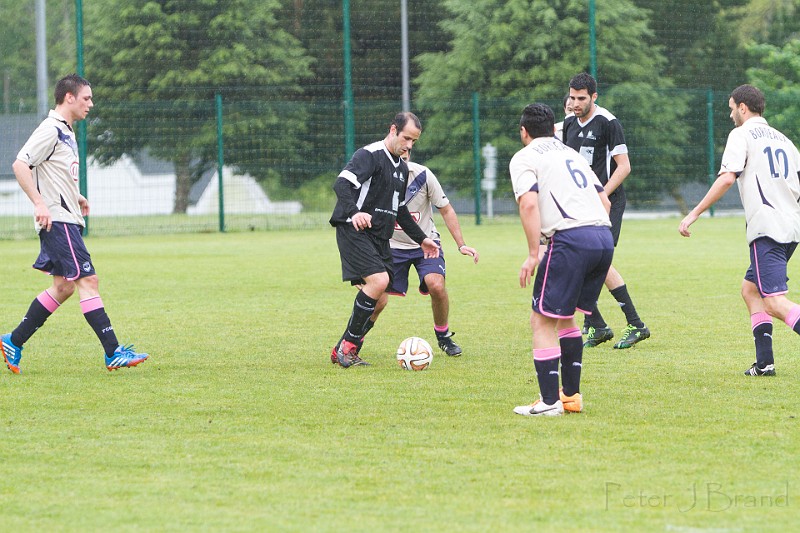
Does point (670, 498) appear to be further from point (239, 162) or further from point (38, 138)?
point (239, 162)

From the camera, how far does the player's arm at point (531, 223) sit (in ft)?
19.9

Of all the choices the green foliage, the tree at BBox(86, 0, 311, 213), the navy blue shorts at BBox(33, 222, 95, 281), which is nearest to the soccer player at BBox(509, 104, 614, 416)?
the navy blue shorts at BBox(33, 222, 95, 281)

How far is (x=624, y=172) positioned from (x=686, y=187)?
21.4 m

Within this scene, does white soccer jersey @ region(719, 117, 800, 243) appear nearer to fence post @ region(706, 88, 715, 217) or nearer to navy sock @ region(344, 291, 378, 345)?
navy sock @ region(344, 291, 378, 345)

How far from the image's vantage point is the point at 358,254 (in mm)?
8242

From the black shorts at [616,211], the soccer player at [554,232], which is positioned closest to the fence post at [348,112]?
the black shorts at [616,211]

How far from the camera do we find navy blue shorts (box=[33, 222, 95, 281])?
7.90 m

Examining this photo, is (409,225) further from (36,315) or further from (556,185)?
(36,315)

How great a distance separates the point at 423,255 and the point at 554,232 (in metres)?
2.77

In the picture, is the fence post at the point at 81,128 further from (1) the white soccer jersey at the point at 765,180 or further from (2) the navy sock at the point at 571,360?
(2) the navy sock at the point at 571,360

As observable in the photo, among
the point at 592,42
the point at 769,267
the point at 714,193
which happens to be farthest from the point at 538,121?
the point at 592,42

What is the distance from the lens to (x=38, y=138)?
7.85 meters

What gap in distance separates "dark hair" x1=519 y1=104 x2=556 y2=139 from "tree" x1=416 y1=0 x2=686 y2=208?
22.2 meters

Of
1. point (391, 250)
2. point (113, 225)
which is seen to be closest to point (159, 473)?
point (391, 250)
